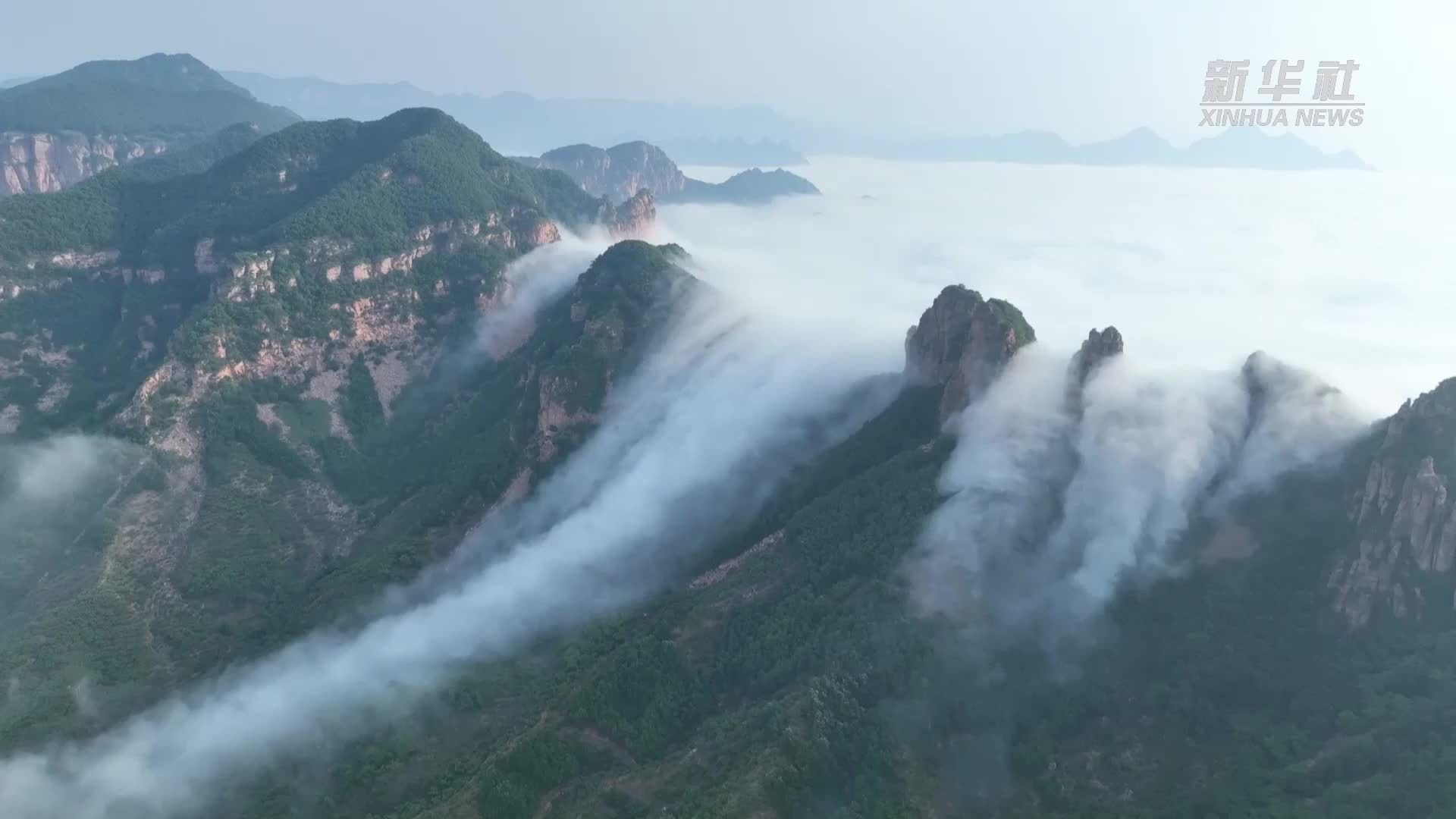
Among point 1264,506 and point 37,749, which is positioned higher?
point 1264,506

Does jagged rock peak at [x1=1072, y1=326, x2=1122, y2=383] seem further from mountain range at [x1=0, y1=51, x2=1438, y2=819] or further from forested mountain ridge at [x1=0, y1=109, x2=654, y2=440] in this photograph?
forested mountain ridge at [x1=0, y1=109, x2=654, y2=440]

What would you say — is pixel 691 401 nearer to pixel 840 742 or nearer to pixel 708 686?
pixel 708 686

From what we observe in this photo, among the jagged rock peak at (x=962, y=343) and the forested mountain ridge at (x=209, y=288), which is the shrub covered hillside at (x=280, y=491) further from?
the jagged rock peak at (x=962, y=343)

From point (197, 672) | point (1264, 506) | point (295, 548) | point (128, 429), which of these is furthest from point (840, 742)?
point (128, 429)

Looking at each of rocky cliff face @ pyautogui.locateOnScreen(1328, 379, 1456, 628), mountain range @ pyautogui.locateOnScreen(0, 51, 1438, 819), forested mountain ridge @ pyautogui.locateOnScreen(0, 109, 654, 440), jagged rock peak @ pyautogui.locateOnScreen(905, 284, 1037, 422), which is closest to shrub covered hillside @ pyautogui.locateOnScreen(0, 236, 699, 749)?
mountain range @ pyautogui.locateOnScreen(0, 51, 1438, 819)

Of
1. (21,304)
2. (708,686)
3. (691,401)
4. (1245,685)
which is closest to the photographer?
(1245,685)

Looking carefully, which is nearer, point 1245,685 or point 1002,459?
point 1245,685
